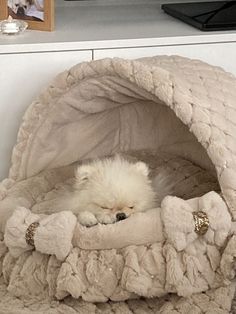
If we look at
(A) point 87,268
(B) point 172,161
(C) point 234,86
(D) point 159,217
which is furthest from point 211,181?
(A) point 87,268

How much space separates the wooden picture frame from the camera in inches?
88.6

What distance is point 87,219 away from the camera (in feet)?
5.80

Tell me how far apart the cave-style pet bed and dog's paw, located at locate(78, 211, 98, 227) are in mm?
61

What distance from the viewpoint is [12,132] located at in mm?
2213

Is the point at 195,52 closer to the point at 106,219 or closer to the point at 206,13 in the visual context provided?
the point at 206,13

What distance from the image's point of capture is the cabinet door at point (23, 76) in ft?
7.00

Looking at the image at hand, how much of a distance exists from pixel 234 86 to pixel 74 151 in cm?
61

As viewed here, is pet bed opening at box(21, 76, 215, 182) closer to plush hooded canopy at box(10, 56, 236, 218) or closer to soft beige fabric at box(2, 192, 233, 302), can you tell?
plush hooded canopy at box(10, 56, 236, 218)

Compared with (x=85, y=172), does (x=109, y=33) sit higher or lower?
higher

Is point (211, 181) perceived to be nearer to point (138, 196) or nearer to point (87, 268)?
point (138, 196)

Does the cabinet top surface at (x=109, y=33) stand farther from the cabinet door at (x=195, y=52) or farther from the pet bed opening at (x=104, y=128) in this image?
the pet bed opening at (x=104, y=128)

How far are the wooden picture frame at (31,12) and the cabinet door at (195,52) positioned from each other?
0.76ft

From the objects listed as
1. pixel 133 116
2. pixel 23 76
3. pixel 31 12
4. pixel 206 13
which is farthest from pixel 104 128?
pixel 206 13

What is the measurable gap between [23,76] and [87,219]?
0.63m
